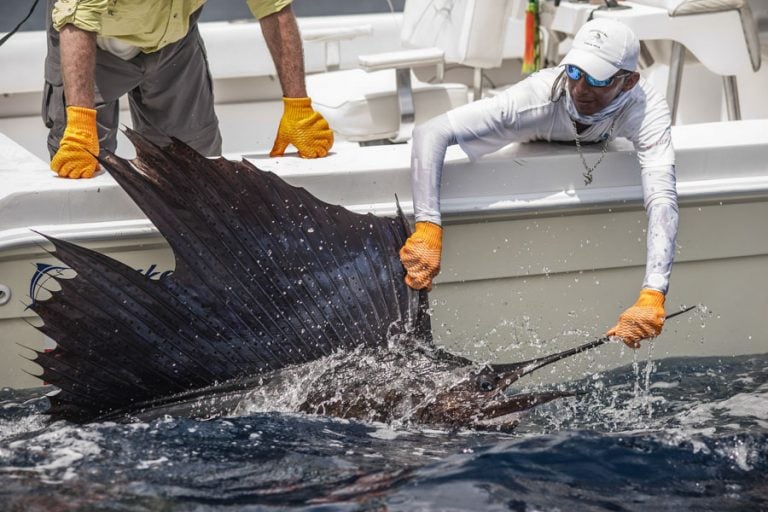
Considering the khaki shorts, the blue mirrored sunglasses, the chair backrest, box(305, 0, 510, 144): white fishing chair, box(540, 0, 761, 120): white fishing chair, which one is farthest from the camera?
the chair backrest

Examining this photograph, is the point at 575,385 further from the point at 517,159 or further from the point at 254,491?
the point at 254,491

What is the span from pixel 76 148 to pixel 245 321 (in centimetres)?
78

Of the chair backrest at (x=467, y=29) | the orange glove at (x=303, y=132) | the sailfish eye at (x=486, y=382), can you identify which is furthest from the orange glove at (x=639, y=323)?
the chair backrest at (x=467, y=29)

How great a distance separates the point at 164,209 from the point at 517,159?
107 centimetres

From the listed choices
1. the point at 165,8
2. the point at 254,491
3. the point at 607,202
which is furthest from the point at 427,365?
the point at 165,8

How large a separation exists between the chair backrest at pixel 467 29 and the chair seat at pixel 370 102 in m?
0.18

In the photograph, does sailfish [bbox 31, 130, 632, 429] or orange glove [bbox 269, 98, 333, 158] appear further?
orange glove [bbox 269, 98, 333, 158]

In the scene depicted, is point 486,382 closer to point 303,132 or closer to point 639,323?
point 639,323

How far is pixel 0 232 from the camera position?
9.71 ft

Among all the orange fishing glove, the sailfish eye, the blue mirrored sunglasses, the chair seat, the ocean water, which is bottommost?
the ocean water

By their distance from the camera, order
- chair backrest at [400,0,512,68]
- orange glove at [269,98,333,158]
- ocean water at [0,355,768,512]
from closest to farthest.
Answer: ocean water at [0,355,768,512]
orange glove at [269,98,333,158]
chair backrest at [400,0,512,68]

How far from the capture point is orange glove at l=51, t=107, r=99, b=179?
305cm

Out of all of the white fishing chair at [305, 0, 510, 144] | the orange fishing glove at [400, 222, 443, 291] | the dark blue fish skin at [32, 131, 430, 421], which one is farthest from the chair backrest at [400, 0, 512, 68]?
the dark blue fish skin at [32, 131, 430, 421]

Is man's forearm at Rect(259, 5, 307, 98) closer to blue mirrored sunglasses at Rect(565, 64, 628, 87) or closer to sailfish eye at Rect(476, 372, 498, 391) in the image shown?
blue mirrored sunglasses at Rect(565, 64, 628, 87)
